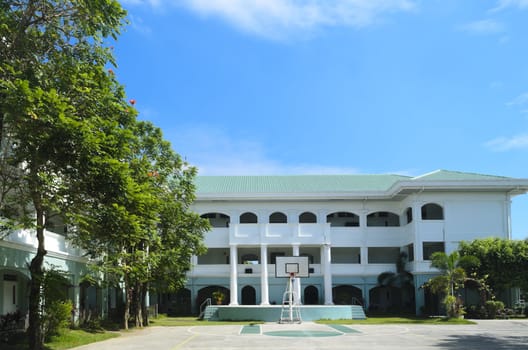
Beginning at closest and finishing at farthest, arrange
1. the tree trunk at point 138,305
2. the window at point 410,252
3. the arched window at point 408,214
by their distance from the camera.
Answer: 1. the tree trunk at point 138,305
2. the window at point 410,252
3. the arched window at point 408,214

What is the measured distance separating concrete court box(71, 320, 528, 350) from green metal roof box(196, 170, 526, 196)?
465 inches

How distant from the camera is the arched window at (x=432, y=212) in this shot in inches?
1625

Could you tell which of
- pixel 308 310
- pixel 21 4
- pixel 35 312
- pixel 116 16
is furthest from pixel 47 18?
pixel 308 310

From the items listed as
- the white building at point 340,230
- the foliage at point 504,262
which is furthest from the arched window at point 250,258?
the foliage at point 504,262

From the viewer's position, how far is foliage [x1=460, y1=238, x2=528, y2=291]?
33594 mm

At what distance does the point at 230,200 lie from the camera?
133 feet

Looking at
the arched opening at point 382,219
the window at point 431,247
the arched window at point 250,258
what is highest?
the arched opening at point 382,219

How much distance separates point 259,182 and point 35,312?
27.5 m

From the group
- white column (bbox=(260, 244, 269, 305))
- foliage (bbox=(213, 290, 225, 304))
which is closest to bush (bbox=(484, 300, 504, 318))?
white column (bbox=(260, 244, 269, 305))

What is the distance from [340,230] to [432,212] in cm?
672

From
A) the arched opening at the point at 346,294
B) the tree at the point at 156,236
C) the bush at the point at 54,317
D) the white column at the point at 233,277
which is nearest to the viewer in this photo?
the bush at the point at 54,317

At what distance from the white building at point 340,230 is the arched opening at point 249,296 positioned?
7 centimetres

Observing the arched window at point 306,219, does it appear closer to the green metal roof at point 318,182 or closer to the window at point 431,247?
the green metal roof at point 318,182

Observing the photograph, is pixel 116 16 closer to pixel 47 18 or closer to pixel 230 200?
pixel 47 18
